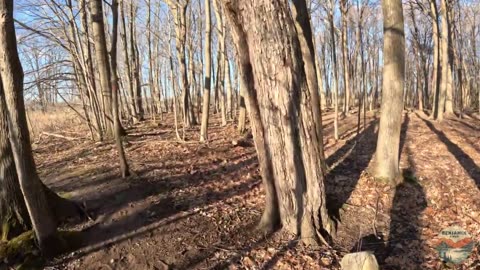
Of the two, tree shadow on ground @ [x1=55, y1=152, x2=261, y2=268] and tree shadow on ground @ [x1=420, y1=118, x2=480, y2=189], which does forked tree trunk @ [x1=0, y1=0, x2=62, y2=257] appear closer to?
tree shadow on ground @ [x1=55, y1=152, x2=261, y2=268]

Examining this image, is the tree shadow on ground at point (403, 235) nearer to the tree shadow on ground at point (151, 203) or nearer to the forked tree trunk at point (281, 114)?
the forked tree trunk at point (281, 114)

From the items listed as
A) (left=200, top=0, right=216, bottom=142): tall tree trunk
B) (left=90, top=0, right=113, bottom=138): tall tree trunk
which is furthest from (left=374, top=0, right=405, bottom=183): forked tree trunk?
(left=90, top=0, right=113, bottom=138): tall tree trunk

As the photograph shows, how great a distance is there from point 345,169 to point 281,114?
3480 mm

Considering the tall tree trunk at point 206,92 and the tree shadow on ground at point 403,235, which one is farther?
the tall tree trunk at point 206,92

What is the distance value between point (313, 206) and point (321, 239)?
0.48m

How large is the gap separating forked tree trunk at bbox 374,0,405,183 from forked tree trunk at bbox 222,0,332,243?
7.77 feet

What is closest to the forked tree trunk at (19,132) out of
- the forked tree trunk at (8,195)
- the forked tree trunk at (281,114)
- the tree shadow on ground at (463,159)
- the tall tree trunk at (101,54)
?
the forked tree trunk at (8,195)

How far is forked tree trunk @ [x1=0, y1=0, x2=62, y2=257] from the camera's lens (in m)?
3.78

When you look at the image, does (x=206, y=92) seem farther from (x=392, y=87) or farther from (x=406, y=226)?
(x=406, y=226)

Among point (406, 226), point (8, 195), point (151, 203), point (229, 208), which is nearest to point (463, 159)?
point (406, 226)

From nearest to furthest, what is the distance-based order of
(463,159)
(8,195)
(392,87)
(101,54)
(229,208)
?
(8,195), (229,208), (392,87), (463,159), (101,54)

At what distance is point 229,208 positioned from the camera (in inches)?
225

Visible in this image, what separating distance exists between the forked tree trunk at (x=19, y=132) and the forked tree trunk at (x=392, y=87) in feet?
19.0

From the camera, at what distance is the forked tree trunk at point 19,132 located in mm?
3781
